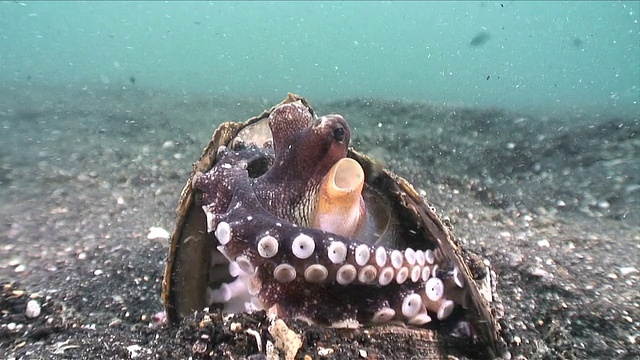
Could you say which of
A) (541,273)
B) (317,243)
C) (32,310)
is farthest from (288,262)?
(541,273)

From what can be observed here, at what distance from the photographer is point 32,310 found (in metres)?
2.55

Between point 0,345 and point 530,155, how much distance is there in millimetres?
6669

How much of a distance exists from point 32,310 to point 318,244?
1809mm

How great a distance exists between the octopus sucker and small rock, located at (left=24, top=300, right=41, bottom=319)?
1.01 meters

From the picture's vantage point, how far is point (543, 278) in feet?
10.7

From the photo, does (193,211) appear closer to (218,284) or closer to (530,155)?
(218,284)

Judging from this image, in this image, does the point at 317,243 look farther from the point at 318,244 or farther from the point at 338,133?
the point at 338,133

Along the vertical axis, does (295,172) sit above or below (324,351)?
above

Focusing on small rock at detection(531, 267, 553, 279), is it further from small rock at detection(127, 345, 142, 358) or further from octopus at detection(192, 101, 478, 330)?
small rock at detection(127, 345, 142, 358)

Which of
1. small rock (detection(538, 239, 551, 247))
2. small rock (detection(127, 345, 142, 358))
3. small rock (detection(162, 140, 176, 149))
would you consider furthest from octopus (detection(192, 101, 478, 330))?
small rock (detection(162, 140, 176, 149))

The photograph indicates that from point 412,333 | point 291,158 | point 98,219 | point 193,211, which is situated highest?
point 291,158

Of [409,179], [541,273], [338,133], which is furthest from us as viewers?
[409,179]

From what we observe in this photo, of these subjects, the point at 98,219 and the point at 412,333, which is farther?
the point at 98,219

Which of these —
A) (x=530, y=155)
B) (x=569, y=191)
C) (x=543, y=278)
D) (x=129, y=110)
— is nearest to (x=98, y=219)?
(x=543, y=278)
